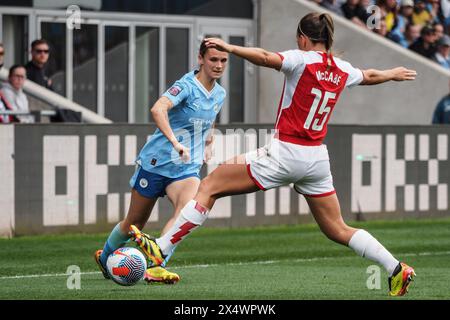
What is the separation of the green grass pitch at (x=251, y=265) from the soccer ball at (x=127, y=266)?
0.38 ft

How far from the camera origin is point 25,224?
50.4ft

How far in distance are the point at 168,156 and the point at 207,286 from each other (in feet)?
3.79

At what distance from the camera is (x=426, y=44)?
2441 centimetres

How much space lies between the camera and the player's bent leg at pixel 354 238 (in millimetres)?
9328

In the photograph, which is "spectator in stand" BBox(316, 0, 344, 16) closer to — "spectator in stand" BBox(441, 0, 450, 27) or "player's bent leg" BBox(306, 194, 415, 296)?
"spectator in stand" BBox(441, 0, 450, 27)

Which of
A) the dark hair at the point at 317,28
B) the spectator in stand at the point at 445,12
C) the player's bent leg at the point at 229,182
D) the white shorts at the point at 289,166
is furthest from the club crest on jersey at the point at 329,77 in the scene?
the spectator in stand at the point at 445,12

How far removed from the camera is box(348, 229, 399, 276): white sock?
9.36m

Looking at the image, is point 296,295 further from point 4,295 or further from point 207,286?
point 4,295

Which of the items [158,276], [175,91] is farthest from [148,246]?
[175,91]

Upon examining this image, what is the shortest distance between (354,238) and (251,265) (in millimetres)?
3403

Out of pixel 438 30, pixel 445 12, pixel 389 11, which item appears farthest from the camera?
pixel 445 12

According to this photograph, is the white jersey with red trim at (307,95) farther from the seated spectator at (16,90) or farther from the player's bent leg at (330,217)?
the seated spectator at (16,90)

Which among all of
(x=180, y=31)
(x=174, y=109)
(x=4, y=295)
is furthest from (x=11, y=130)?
(x=180, y=31)

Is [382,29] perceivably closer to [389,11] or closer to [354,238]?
[389,11]
